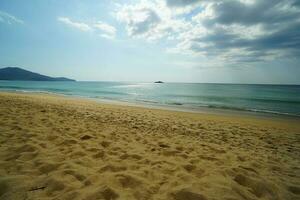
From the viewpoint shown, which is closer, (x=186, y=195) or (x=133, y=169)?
(x=186, y=195)

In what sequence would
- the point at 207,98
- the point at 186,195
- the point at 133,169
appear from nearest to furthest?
the point at 186,195, the point at 133,169, the point at 207,98

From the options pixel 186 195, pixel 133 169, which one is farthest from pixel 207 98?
pixel 186 195

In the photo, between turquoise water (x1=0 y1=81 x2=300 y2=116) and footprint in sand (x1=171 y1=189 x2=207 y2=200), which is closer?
footprint in sand (x1=171 y1=189 x2=207 y2=200)

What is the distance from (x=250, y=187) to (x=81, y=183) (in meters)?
Result: 2.65

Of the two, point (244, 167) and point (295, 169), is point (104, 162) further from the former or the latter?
point (295, 169)

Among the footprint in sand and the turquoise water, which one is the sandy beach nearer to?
the footprint in sand

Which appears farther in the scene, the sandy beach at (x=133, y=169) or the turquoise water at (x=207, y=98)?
the turquoise water at (x=207, y=98)

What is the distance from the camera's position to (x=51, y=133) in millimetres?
5242

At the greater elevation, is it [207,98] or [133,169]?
[133,169]

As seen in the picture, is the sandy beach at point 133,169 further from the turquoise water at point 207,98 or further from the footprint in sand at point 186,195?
the turquoise water at point 207,98

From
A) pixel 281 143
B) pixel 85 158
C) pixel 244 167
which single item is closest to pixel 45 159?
pixel 85 158

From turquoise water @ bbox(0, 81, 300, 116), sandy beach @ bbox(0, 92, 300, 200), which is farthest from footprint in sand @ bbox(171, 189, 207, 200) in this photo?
turquoise water @ bbox(0, 81, 300, 116)

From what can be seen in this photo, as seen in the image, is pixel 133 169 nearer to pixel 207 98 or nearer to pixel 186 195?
pixel 186 195

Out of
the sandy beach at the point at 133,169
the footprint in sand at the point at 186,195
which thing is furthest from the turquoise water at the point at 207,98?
Answer: the footprint in sand at the point at 186,195
